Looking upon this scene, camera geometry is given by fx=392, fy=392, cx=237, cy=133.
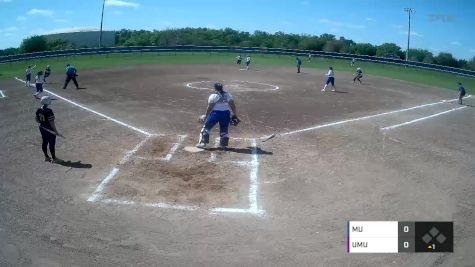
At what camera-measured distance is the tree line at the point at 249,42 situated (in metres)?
73.0

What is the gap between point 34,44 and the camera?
229 ft

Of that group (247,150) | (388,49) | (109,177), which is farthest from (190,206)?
(388,49)

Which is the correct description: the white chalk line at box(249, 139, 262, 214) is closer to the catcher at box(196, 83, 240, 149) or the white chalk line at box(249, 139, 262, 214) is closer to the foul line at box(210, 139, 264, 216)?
the foul line at box(210, 139, 264, 216)

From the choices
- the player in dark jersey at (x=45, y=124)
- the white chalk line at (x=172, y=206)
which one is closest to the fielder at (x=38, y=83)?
the player in dark jersey at (x=45, y=124)

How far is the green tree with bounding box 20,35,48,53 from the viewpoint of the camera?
227 ft

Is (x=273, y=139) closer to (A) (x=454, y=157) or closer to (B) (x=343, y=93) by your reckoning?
(A) (x=454, y=157)

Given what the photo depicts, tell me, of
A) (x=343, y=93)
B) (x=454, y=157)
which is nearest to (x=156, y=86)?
(x=343, y=93)

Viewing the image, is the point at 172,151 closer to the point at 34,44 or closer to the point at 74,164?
the point at 74,164

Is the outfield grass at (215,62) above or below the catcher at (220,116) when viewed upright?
above

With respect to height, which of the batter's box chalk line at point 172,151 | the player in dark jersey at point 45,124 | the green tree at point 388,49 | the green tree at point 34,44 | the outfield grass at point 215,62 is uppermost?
the green tree at point 388,49

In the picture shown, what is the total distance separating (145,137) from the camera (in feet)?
44.6
